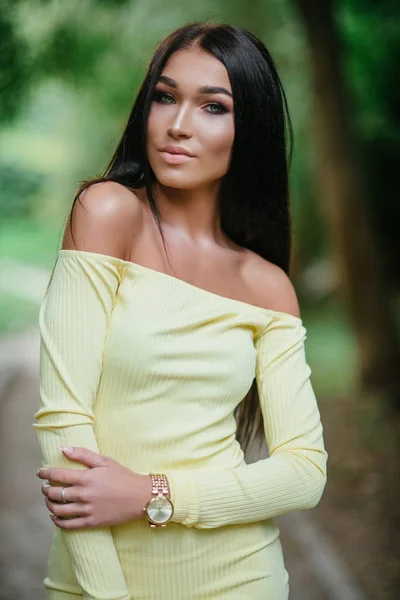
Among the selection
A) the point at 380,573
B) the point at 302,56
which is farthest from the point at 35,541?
the point at 302,56

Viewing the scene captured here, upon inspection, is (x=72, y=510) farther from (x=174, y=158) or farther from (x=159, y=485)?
(x=174, y=158)

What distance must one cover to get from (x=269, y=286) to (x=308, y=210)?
5.28 meters

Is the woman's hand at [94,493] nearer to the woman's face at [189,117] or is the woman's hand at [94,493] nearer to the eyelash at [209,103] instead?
the woman's face at [189,117]

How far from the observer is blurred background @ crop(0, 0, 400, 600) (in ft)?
12.9

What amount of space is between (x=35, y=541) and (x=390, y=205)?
3.09 metres

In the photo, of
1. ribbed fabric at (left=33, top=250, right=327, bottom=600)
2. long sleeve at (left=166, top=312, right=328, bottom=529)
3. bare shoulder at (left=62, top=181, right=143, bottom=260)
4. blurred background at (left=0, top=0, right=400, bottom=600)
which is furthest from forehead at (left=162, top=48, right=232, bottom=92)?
blurred background at (left=0, top=0, right=400, bottom=600)

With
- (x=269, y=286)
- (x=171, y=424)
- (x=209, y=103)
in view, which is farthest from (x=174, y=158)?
(x=171, y=424)

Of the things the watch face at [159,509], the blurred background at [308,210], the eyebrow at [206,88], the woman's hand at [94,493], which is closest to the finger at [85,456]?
the woman's hand at [94,493]

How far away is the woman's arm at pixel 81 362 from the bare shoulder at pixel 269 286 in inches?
14.0

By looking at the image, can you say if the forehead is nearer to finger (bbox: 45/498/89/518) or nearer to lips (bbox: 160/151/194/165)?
lips (bbox: 160/151/194/165)

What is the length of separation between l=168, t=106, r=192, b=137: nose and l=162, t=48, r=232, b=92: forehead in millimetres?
46

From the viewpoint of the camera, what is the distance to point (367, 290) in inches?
196

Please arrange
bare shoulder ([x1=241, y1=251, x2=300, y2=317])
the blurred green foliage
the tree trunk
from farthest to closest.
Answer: the tree trunk
the blurred green foliage
bare shoulder ([x1=241, y1=251, x2=300, y2=317])

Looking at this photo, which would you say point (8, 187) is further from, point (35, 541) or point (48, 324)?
point (48, 324)
